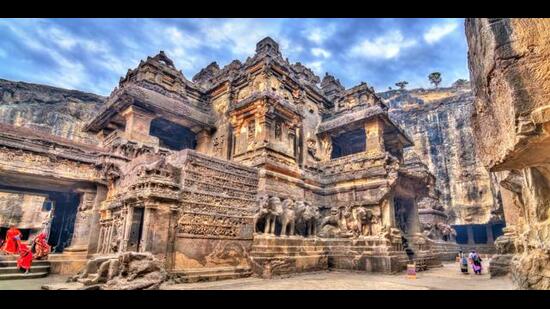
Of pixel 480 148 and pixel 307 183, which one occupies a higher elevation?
pixel 307 183

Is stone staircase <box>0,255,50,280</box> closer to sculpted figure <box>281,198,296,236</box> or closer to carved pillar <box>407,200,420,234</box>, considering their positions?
sculpted figure <box>281,198,296,236</box>

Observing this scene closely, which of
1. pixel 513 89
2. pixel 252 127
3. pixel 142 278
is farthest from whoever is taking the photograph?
pixel 252 127

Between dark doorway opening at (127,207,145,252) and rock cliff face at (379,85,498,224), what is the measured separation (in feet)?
101

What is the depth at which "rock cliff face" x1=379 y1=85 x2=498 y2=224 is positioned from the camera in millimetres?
33453

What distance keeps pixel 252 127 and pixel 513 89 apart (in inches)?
498

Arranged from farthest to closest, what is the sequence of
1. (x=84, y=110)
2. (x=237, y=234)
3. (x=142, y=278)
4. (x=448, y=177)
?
(x=448, y=177) → (x=84, y=110) → (x=237, y=234) → (x=142, y=278)

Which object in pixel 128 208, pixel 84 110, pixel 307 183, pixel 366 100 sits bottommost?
pixel 128 208

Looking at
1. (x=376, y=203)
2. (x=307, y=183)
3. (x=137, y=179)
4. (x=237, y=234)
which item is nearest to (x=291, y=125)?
(x=307, y=183)

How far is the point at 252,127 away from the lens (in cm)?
1491

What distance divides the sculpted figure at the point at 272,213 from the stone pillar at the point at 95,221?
6.87 m

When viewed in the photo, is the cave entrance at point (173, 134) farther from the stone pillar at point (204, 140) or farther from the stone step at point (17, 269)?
the stone step at point (17, 269)

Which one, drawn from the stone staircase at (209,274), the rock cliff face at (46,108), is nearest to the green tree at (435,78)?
the rock cliff face at (46,108)

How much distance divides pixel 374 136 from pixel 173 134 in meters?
11.7
